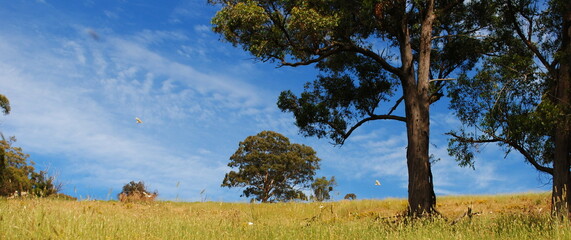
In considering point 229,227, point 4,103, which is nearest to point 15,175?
point 4,103

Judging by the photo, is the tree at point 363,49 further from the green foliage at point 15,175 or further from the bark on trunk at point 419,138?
the green foliage at point 15,175

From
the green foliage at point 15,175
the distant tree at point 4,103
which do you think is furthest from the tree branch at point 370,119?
the distant tree at point 4,103

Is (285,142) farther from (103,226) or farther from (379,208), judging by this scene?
(103,226)

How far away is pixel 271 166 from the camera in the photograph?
40562 mm

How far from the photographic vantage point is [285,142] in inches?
1681

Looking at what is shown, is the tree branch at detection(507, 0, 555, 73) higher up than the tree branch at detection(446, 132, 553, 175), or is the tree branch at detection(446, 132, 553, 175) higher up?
the tree branch at detection(507, 0, 555, 73)

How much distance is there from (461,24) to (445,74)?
2105 millimetres

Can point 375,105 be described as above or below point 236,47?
below

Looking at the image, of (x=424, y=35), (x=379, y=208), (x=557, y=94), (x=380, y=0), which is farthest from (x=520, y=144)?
(x=379, y=208)

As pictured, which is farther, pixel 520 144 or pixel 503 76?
pixel 520 144

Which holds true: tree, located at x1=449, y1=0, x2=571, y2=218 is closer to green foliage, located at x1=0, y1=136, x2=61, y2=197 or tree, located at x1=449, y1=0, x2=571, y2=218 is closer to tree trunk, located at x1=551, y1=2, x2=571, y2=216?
tree trunk, located at x1=551, y1=2, x2=571, y2=216

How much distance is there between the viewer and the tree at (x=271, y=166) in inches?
1614

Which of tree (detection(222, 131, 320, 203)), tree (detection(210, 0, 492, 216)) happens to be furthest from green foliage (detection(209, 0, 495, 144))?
tree (detection(222, 131, 320, 203))

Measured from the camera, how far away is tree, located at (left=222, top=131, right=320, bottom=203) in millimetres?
41000
